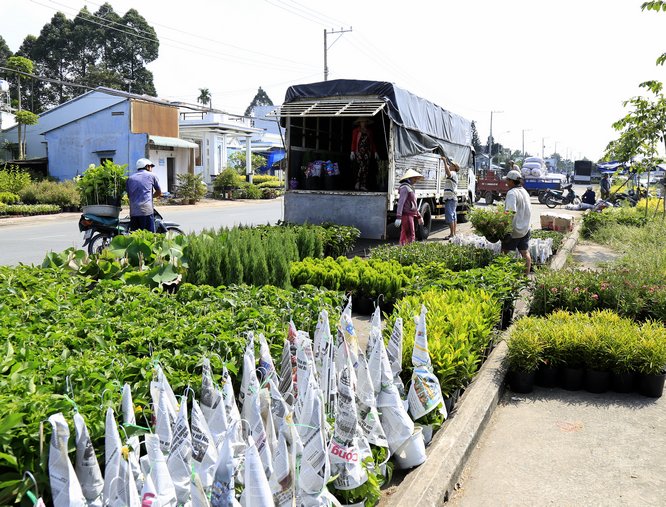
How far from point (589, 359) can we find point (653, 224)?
11.9m

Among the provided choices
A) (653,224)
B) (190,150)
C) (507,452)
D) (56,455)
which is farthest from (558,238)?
(190,150)

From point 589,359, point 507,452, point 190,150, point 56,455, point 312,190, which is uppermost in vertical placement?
point 190,150

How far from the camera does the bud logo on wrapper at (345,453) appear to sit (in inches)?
117

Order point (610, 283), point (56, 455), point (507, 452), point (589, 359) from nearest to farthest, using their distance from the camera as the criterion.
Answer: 1. point (56, 455)
2. point (507, 452)
3. point (589, 359)
4. point (610, 283)

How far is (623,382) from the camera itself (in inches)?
202

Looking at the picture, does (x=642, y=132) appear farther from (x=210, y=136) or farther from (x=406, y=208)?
(x=210, y=136)

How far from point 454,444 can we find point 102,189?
25.7 ft

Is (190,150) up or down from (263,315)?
up

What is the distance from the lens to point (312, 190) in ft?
43.1

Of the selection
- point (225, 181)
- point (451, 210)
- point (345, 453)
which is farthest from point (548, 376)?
point (225, 181)

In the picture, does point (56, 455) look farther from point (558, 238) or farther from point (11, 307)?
point (558, 238)

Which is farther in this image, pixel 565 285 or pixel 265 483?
pixel 565 285

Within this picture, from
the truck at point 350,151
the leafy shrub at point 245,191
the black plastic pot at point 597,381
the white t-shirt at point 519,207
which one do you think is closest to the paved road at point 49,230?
the truck at point 350,151

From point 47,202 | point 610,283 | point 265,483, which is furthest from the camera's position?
point 47,202
